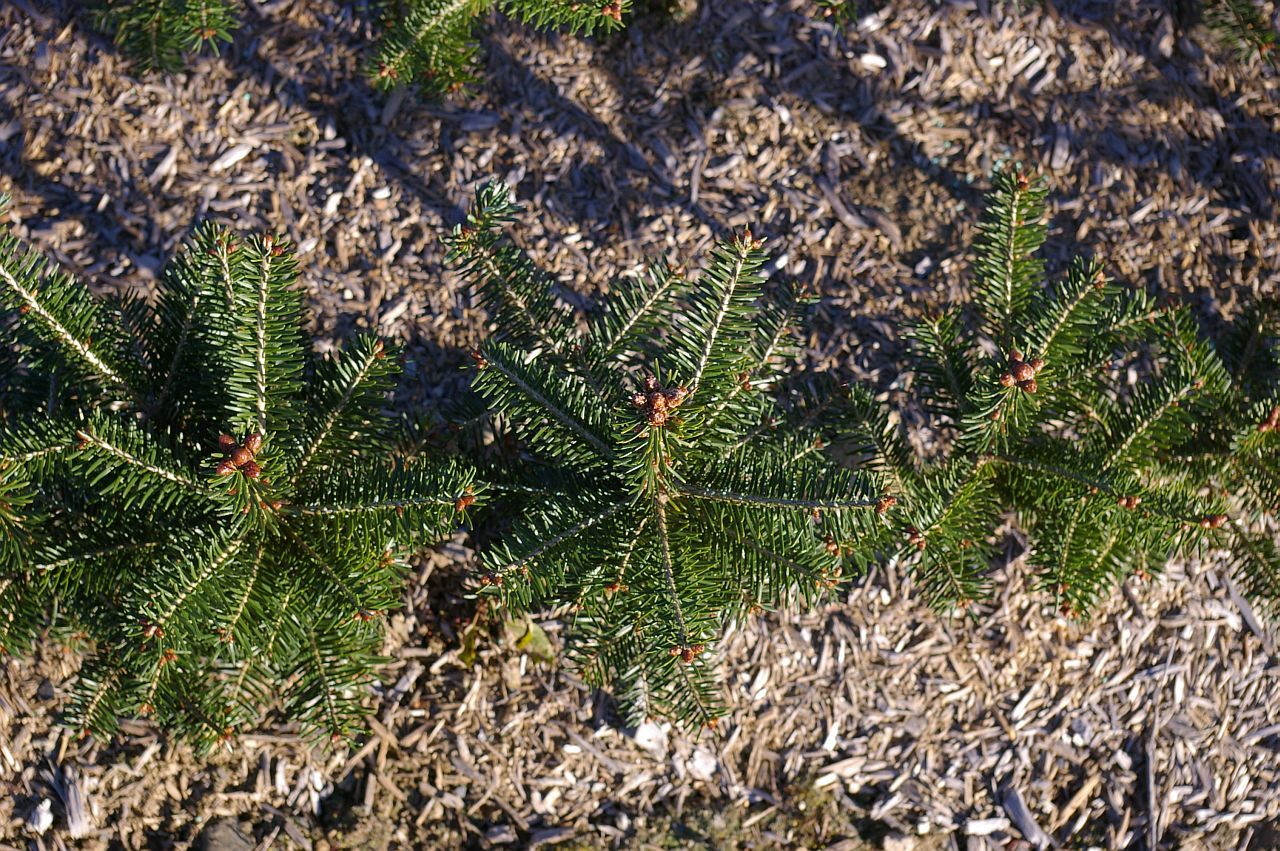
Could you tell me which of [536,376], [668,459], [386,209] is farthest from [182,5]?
[668,459]

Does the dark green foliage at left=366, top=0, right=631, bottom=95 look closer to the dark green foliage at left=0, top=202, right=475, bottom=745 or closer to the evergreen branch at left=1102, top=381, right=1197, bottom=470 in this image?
the dark green foliage at left=0, top=202, right=475, bottom=745

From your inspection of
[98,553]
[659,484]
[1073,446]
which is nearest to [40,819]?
[98,553]

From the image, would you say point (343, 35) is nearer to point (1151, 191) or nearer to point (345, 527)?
point (345, 527)

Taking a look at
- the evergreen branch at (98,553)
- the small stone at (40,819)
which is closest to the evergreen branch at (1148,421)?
the evergreen branch at (98,553)

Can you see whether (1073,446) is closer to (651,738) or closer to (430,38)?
(651,738)

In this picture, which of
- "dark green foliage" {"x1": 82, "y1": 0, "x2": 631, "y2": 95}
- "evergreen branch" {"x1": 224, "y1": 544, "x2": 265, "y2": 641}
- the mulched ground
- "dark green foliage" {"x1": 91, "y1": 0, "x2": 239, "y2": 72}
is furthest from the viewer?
the mulched ground

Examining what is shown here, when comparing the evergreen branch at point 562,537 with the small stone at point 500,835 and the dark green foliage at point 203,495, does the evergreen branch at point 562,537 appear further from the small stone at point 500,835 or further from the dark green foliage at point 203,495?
the small stone at point 500,835

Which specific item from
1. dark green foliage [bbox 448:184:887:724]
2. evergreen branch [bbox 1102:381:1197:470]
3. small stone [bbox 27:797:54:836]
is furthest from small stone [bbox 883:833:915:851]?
small stone [bbox 27:797:54:836]
